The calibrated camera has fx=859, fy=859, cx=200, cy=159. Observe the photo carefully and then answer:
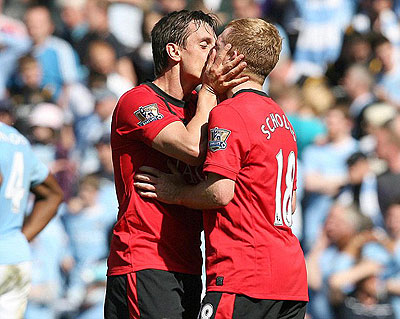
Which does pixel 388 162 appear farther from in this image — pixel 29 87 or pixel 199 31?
pixel 199 31

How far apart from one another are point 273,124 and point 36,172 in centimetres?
234

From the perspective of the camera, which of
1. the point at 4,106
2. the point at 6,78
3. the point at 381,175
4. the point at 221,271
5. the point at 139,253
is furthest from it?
the point at 6,78

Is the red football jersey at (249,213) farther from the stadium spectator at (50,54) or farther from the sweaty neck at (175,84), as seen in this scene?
the stadium spectator at (50,54)

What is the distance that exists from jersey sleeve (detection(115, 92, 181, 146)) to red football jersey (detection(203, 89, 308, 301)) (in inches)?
14.4

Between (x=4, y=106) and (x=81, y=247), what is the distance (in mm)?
3720

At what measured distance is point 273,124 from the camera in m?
4.27

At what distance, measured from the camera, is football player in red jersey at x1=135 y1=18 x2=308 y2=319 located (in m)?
4.07

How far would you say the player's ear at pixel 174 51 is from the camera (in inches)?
185

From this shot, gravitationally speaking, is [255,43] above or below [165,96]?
above

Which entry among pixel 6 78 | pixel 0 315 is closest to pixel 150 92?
pixel 0 315

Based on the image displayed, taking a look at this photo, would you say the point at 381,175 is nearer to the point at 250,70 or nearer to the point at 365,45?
the point at 365,45

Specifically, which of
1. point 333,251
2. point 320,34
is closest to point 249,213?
point 333,251

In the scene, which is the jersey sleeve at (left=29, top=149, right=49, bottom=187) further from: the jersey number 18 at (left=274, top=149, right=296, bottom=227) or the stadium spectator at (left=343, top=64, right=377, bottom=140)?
the stadium spectator at (left=343, top=64, right=377, bottom=140)

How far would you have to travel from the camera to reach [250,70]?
431cm
